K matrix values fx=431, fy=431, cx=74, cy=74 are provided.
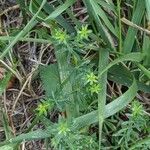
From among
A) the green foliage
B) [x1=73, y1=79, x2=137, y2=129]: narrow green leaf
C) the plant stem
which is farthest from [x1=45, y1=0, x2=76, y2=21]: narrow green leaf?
[x1=73, y1=79, x2=137, y2=129]: narrow green leaf

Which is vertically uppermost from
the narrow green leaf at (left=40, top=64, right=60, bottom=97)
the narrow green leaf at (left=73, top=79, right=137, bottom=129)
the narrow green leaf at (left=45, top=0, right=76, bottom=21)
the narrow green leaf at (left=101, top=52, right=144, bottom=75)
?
the narrow green leaf at (left=45, top=0, right=76, bottom=21)

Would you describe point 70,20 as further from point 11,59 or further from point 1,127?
point 1,127

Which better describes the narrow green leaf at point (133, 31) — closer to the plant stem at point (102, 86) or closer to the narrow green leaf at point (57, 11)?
the plant stem at point (102, 86)

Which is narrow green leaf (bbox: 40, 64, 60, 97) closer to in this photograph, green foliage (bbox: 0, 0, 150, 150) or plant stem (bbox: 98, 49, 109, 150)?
green foliage (bbox: 0, 0, 150, 150)

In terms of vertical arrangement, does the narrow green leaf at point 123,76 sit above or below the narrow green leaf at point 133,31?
below

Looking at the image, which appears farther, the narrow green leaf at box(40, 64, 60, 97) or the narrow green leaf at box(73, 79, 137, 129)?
the narrow green leaf at box(40, 64, 60, 97)

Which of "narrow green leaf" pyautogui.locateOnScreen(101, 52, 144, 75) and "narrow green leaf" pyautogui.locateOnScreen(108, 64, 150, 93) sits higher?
"narrow green leaf" pyautogui.locateOnScreen(101, 52, 144, 75)

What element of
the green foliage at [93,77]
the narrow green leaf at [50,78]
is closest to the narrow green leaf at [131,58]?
the green foliage at [93,77]

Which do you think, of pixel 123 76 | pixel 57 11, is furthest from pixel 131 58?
pixel 57 11

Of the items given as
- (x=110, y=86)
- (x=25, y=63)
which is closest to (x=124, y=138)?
(x=110, y=86)

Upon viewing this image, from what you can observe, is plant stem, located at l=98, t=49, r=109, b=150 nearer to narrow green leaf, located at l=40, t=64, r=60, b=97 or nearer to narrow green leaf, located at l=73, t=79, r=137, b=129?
narrow green leaf, located at l=73, t=79, r=137, b=129

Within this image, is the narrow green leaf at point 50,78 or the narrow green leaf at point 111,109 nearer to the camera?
the narrow green leaf at point 111,109

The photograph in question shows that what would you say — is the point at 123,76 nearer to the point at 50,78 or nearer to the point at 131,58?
the point at 131,58

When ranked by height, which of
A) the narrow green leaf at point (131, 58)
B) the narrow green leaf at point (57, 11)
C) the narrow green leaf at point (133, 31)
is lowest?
the narrow green leaf at point (131, 58)
